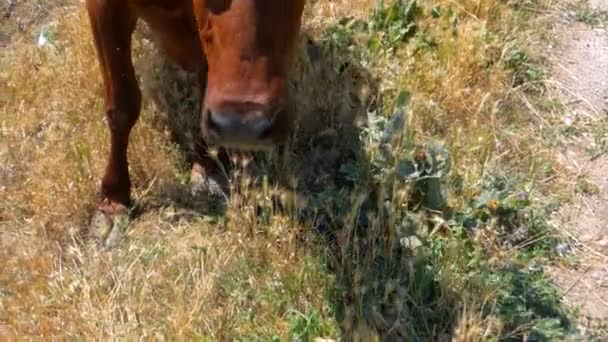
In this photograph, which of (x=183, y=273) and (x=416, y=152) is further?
(x=416, y=152)

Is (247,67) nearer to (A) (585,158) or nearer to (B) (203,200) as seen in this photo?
(B) (203,200)

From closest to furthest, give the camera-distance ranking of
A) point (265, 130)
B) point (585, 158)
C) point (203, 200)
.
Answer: point (265, 130)
point (203, 200)
point (585, 158)

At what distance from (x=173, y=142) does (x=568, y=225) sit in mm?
1683

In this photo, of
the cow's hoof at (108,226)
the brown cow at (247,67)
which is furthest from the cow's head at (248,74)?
the cow's hoof at (108,226)

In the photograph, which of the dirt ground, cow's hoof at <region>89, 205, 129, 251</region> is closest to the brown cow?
cow's hoof at <region>89, 205, 129, 251</region>

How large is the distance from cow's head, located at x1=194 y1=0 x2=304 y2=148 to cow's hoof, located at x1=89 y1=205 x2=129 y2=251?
109 cm

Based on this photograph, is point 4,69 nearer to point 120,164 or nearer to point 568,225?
point 120,164

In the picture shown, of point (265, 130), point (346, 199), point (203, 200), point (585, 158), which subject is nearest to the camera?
point (265, 130)

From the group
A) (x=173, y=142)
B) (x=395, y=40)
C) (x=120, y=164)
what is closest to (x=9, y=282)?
(x=120, y=164)

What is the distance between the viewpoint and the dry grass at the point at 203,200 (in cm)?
296

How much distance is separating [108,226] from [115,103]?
484 mm

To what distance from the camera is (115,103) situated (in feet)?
11.4

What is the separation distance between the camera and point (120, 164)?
11.6ft

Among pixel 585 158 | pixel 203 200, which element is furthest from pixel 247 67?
pixel 585 158
